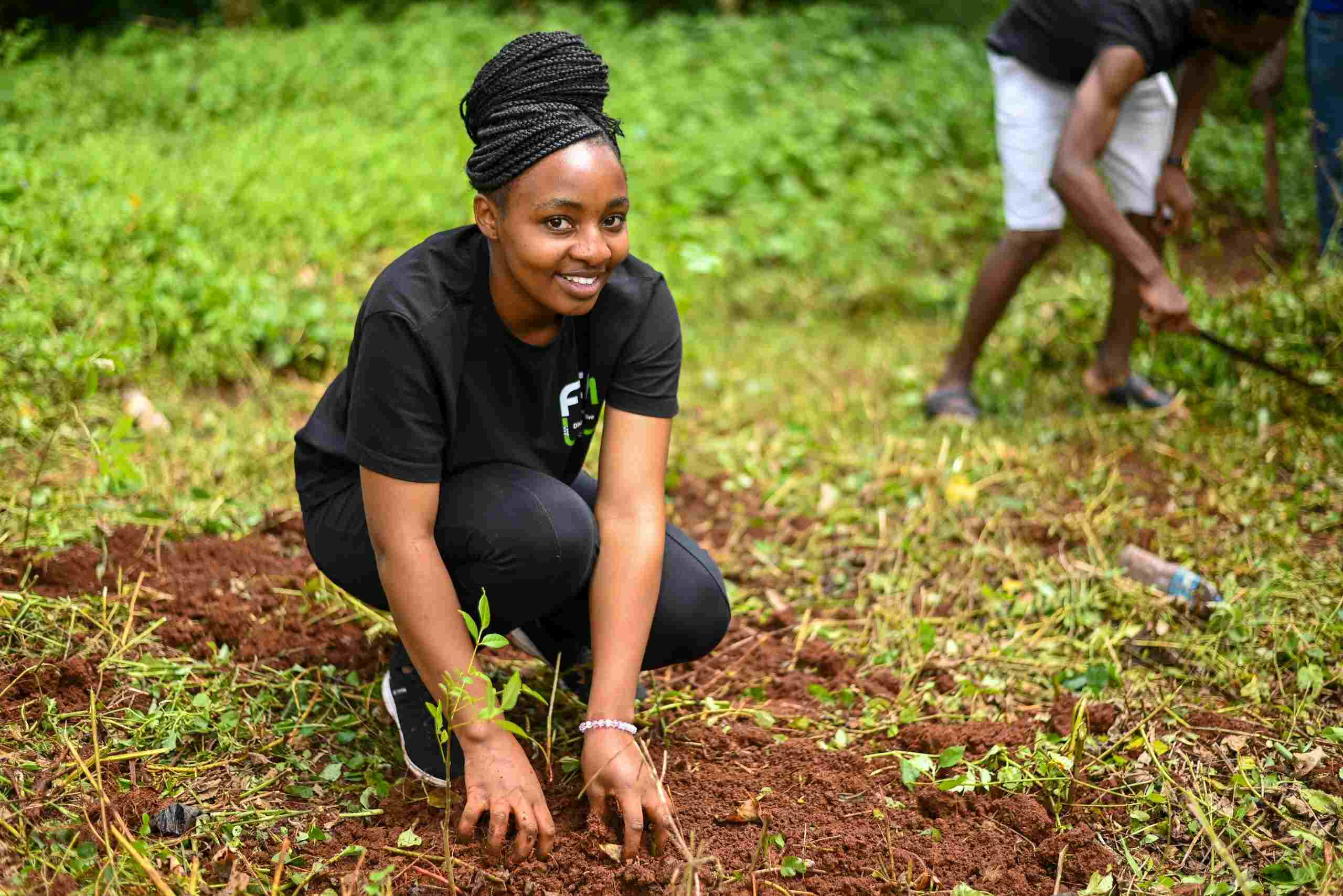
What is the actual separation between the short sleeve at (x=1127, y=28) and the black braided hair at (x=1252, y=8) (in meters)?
0.19

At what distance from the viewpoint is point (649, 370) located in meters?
1.93

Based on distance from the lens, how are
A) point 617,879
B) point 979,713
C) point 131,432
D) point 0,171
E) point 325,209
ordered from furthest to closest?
point 325,209 → point 0,171 → point 131,432 → point 979,713 → point 617,879

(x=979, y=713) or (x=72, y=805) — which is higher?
(x=72, y=805)

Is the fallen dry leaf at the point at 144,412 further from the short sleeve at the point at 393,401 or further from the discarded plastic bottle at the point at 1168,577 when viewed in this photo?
the discarded plastic bottle at the point at 1168,577

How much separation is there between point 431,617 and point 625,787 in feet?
1.33

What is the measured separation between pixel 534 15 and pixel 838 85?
285cm

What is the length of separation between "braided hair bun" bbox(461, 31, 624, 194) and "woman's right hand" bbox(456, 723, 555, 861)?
A: 87cm

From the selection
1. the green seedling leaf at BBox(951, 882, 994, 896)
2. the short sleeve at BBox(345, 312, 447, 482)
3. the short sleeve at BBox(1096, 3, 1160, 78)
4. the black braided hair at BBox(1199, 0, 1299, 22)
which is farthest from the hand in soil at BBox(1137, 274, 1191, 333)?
the short sleeve at BBox(345, 312, 447, 482)

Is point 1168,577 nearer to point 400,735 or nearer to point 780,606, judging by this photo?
point 780,606

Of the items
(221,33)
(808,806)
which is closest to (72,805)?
(808,806)

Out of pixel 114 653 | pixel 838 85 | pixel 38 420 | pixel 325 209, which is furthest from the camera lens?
pixel 838 85

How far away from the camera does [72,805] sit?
1.75m

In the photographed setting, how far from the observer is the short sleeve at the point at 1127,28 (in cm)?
322

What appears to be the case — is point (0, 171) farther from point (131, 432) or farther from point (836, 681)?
point (836, 681)
